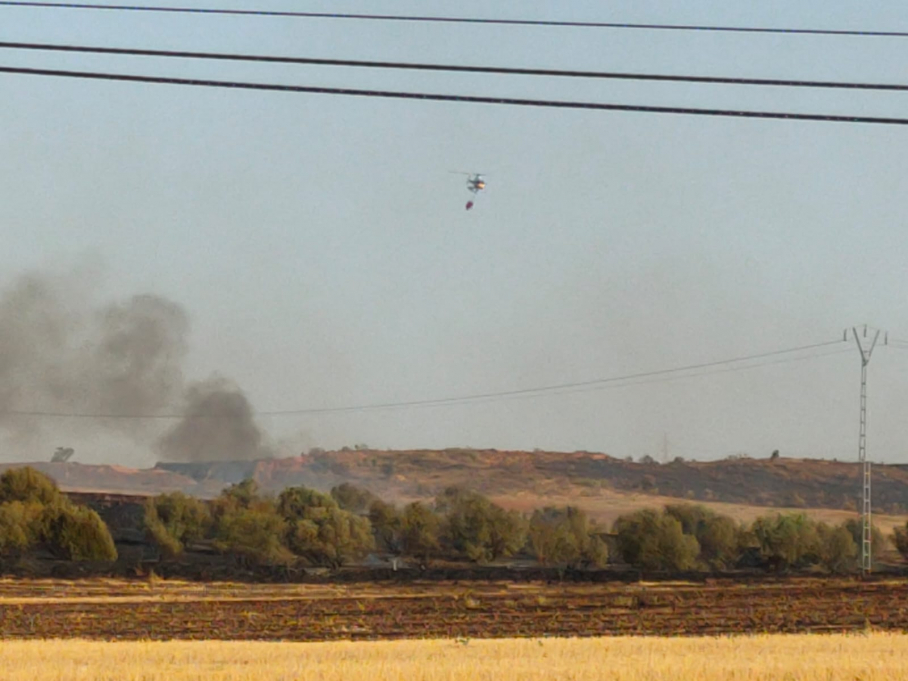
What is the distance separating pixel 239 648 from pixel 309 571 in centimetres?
4396

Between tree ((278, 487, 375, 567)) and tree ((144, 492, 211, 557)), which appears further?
tree ((144, 492, 211, 557))

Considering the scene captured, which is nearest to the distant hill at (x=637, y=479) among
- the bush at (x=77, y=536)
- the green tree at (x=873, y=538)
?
the green tree at (x=873, y=538)

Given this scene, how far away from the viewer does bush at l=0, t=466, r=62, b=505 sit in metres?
77.0

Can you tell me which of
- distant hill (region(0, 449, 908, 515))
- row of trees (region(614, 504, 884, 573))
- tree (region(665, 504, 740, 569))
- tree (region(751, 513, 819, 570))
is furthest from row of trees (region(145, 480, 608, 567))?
distant hill (region(0, 449, 908, 515))

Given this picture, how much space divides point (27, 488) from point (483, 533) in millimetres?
27257

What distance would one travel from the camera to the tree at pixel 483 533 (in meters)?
77.5

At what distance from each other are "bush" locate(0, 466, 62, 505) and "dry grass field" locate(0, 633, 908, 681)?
48.9 meters

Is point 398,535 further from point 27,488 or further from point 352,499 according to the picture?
point 352,499

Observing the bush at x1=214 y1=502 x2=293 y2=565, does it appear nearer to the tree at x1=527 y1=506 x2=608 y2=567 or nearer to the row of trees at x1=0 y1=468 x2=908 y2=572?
the row of trees at x1=0 y1=468 x2=908 y2=572

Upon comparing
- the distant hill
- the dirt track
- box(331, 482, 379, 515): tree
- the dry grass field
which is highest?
the distant hill

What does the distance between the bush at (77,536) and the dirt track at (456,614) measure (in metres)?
13.9

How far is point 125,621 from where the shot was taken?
38.7m

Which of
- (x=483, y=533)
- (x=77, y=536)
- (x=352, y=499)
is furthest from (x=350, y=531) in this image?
(x=352, y=499)

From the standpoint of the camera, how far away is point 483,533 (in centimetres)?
7775
